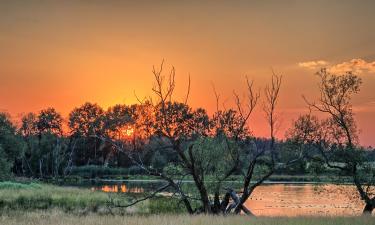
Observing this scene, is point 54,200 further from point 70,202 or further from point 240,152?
point 240,152

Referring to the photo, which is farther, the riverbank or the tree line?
the riverbank

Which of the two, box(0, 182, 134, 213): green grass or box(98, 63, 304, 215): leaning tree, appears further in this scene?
box(0, 182, 134, 213): green grass

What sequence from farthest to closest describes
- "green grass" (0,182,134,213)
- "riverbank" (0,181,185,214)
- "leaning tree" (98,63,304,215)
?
"green grass" (0,182,134,213), "riverbank" (0,181,185,214), "leaning tree" (98,63,304,215)

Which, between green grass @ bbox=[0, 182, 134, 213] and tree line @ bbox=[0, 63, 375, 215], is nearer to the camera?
tree line @ bbox=[0, 63, 375, 215]

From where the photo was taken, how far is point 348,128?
32.0 metres

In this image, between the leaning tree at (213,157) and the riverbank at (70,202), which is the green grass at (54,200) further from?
the leaning tree at (213,157)

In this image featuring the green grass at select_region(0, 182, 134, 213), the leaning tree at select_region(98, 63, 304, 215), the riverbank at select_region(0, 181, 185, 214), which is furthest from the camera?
the green grass at select_region(0, 182, 134, 213)

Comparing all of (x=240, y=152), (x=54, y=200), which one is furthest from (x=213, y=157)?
(x=54, y=200)

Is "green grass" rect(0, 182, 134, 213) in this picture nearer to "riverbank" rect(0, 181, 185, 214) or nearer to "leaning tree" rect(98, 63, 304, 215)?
"riverbank" rect(0, 181, 185, 214)

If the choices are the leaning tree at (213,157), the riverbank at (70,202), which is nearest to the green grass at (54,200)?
the riverbank at (70,202)

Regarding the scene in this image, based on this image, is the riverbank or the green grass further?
the green grass

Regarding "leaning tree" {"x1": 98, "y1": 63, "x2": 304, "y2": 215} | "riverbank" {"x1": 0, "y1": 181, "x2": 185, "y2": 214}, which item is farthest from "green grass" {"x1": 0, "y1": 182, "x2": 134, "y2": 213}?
"leaning tree" {"x1": 98, "y1": 63, "x2": 304, "y2": 215}

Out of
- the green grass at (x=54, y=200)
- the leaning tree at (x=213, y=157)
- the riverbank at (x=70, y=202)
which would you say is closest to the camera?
the leaning tree at (x=213, y=157)

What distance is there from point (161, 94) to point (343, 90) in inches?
548
